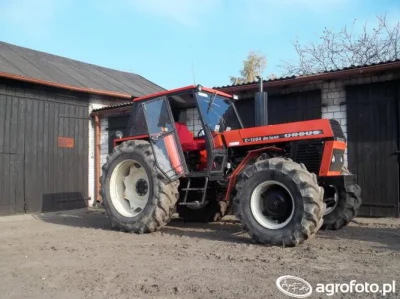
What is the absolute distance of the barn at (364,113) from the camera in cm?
845

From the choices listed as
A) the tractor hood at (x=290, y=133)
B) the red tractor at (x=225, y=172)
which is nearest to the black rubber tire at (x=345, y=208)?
the red tractor at (x=225, y=172)

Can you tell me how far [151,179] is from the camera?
7309 millimetres

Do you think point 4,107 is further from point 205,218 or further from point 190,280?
point 190,280

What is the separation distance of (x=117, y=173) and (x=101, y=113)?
17.4 feet

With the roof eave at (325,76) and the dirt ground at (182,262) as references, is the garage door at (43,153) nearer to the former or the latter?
the dirt ground at (182,262)

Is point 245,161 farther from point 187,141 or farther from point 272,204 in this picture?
point 187,141

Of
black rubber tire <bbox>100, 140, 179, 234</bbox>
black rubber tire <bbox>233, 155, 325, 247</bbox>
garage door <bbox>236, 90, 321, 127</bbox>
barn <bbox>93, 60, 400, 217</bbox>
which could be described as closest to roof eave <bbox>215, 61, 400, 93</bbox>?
barn <bbox>93, 60, 400, 217</bbox>

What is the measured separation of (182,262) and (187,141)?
3094mm

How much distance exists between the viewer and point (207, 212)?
8.44 metres

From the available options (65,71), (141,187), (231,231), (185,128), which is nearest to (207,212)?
(231,231)

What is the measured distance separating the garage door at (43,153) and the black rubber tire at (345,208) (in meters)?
7.80

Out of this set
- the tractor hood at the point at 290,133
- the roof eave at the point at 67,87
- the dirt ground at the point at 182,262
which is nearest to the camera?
the dirt ground at the point at 182,262

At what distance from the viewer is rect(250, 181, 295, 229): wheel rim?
5945 mm

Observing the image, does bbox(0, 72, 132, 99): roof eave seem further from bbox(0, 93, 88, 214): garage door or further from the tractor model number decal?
the tractor model number decal
